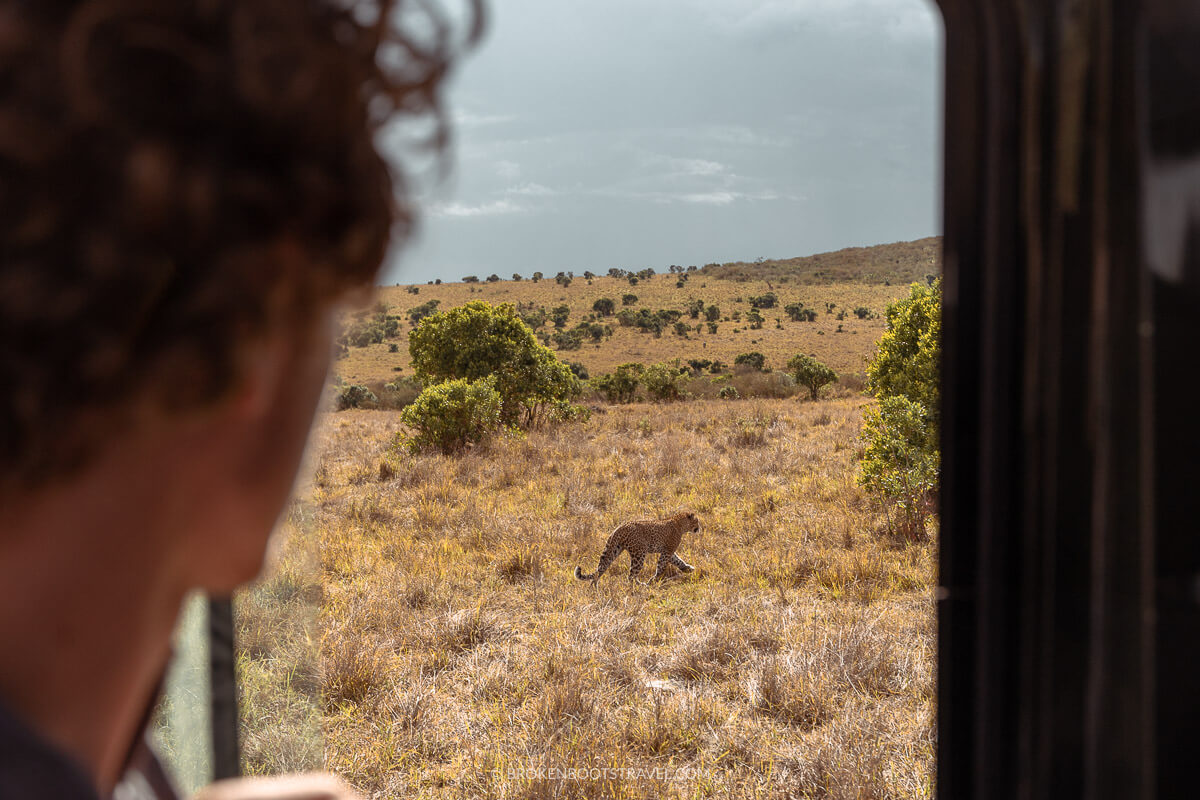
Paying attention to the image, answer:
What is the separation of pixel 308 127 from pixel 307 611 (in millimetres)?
1824

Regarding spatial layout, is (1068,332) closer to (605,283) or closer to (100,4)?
(100,4)

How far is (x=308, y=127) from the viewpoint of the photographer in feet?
1.37

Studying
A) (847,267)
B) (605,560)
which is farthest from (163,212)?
(847,267)

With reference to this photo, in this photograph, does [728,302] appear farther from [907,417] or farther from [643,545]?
[643,545]

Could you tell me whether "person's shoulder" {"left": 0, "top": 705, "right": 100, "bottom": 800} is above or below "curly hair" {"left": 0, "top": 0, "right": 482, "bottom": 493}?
below

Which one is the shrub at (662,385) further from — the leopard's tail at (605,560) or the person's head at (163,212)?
the person's head at (163,212)

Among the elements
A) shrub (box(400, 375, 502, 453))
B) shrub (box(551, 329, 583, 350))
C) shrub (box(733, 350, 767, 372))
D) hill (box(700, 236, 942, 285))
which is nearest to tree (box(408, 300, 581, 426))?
shrub (box(400, 375, 502, 453))

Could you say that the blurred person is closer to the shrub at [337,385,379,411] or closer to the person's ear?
the person's ear

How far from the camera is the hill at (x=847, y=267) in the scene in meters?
45.0

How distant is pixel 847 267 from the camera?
159 ft

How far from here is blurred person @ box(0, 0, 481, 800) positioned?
37 centimetres

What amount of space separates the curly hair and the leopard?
5.00 m

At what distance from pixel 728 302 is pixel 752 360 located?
15.1m

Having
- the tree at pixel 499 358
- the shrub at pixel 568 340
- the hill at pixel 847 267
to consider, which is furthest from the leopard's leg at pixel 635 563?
the hill at pixel 847 267
